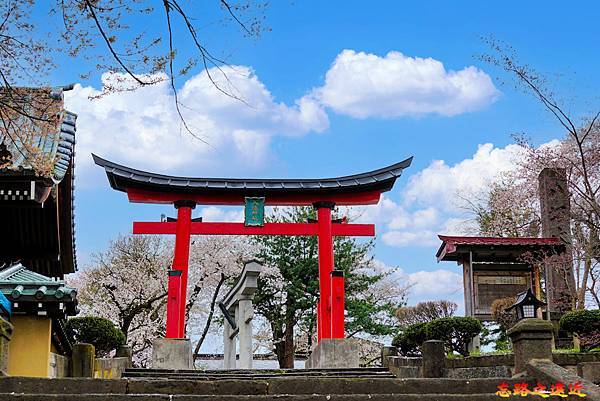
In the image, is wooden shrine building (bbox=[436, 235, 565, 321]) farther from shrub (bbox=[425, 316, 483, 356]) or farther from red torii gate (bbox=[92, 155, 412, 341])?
shrub (bbox=[425, 316, 483, 356])

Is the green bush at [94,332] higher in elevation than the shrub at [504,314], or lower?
lower

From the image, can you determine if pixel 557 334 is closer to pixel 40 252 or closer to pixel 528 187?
pixel 528 187

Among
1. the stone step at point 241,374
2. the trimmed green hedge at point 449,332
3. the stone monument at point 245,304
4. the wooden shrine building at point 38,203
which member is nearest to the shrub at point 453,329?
the trimmed green hedge at point 449,332

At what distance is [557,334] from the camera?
15.7 meters

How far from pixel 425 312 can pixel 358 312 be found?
115 inches

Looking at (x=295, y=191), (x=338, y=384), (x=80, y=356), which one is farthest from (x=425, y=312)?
(x=338, y=384)

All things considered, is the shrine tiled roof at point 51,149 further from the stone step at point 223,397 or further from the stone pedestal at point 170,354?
the stone pedestal at point 170,354

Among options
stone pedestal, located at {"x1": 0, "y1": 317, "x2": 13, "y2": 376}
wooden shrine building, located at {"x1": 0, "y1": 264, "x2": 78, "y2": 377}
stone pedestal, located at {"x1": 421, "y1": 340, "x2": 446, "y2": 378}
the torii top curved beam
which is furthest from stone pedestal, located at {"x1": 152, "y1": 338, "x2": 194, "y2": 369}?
stone pedestal, located at {"x1": 0, "y1": 317, "x2": 13, "y2": 376}

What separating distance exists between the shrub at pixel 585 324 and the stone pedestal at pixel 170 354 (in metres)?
7.71

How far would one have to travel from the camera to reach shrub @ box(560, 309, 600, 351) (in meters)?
12.4

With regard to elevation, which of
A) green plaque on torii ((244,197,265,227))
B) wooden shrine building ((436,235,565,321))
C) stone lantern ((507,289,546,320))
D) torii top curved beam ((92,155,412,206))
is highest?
torii top curved beam ((92,155,412,206))

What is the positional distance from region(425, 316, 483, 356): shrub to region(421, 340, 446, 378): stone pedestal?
1.84 metres

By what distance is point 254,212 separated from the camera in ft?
59.4

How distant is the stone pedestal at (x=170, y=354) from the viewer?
15.6m
